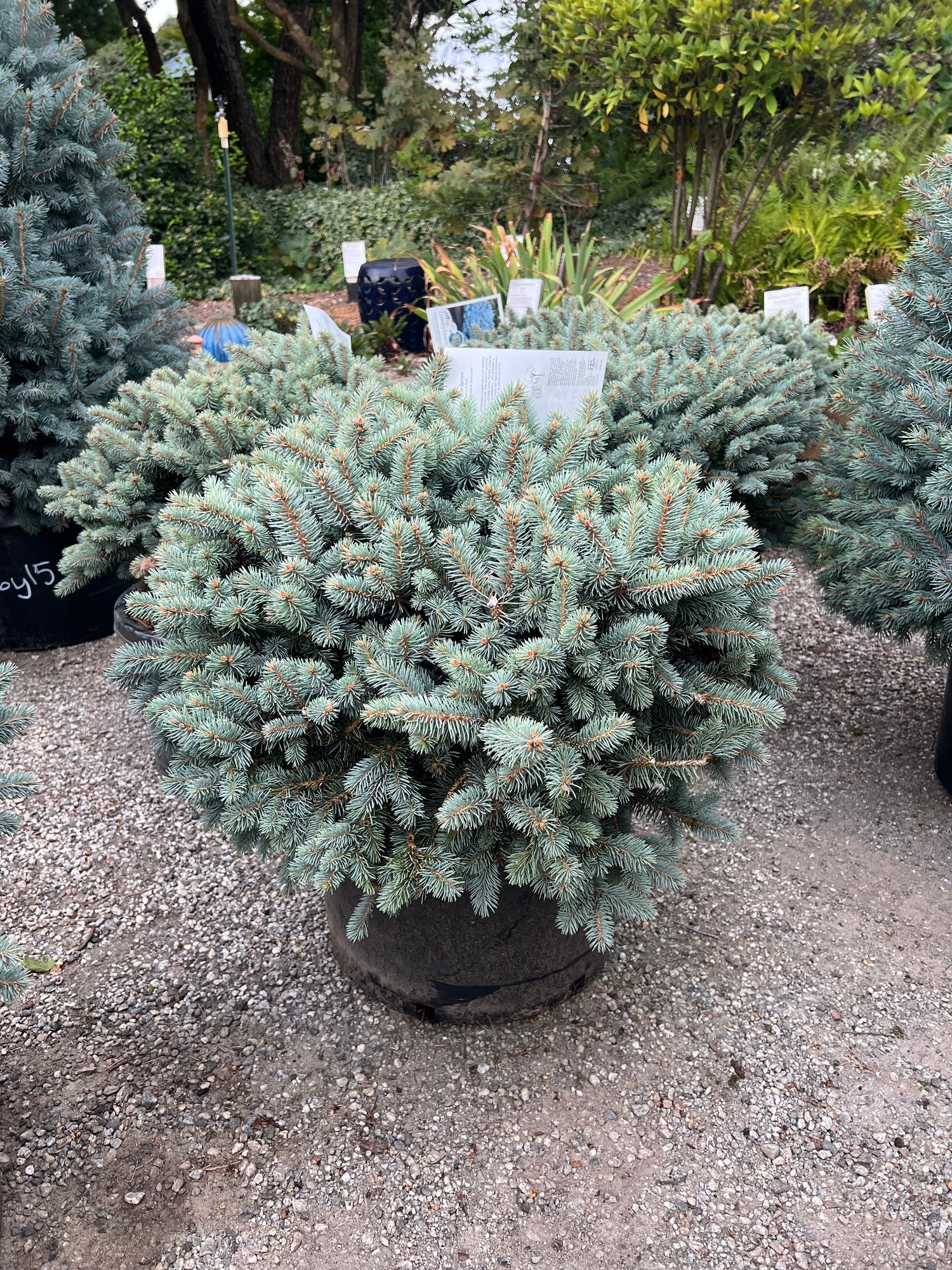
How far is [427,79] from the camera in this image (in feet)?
34.5

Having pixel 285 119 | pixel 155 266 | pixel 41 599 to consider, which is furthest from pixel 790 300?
pixel 285 119

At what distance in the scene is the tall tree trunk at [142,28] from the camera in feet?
42.3

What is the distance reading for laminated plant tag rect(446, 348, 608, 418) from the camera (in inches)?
98.2

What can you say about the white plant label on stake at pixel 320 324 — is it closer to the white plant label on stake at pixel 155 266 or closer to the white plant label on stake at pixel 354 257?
the white plant label on stake at pixel 155 266

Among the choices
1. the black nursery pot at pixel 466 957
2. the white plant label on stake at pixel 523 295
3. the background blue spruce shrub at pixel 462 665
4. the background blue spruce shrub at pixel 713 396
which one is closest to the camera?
the background blue spruce shrub at pixel 462 665

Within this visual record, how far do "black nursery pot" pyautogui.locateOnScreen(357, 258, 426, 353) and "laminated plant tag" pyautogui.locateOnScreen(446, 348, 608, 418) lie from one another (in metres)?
3.86

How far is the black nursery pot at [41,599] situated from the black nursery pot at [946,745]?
3.12 metres

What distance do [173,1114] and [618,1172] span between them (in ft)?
2.98

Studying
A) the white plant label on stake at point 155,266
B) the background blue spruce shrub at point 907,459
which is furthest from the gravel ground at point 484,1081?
the white plant label on stake at point 155,266

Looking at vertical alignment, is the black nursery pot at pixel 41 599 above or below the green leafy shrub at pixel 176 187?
below

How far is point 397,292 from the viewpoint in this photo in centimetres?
618

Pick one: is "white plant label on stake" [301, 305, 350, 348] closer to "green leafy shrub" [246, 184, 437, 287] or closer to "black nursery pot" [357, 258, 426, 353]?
"black nursery pot" [357, 258, 426, 353]

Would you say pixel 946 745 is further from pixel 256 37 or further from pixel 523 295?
pixel 256 37

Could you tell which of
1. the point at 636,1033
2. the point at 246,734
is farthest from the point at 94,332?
the point at 636,1033
